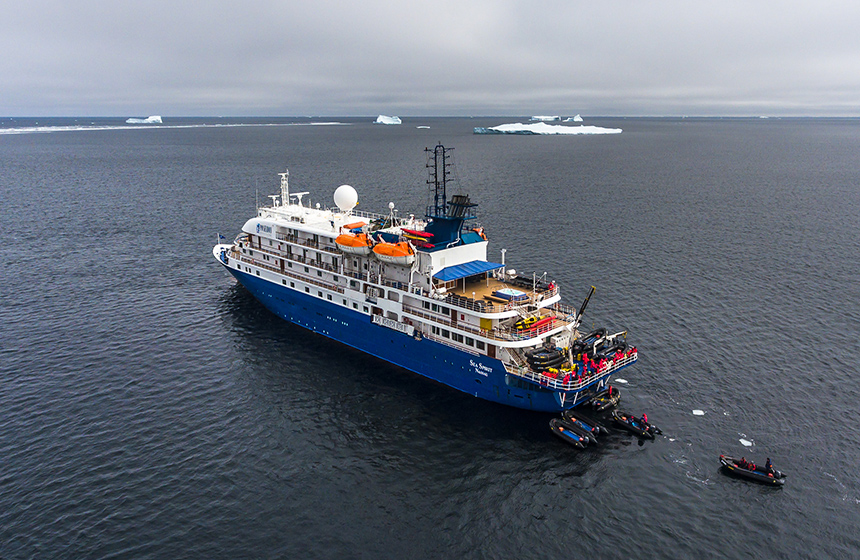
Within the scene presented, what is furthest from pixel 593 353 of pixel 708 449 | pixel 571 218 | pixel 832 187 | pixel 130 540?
pixel 832 187

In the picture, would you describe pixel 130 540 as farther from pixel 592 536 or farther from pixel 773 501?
pixel 773 501

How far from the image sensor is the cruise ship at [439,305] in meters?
40.4

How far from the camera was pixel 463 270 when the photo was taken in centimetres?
4541

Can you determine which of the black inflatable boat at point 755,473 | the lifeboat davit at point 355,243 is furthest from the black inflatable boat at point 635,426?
the lifeboat davit at point 355,243

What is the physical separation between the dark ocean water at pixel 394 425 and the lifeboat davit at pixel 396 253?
10052 mm

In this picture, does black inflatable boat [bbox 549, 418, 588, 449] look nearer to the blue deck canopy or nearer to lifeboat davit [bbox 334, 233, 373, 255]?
the blue deck canopy

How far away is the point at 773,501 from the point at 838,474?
19.9ft

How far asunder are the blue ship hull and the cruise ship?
0.10m

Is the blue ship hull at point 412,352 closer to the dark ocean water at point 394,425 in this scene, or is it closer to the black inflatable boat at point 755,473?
the dark ocean water at point 394,425

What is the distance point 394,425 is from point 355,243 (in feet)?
54.0

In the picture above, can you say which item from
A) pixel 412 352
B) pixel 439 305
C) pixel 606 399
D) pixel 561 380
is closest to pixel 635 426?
pixel 606 399

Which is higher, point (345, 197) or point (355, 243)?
point (345, 197)

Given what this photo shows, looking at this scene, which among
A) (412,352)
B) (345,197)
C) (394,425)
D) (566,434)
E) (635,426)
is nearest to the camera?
(566,434)

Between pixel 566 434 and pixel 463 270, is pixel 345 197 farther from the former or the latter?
pixel 566 434
